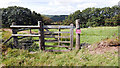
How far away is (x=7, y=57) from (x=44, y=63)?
7.82ft

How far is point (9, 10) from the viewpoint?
31.4 meters

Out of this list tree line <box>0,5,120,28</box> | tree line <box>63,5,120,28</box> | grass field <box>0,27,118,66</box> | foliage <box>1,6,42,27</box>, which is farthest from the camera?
tree line <box>63,5,120,28</box>

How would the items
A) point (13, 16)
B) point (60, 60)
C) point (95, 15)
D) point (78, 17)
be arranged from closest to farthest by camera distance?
point (60, 60)
point (13, 16)
point (78, 17)
point (95, 15)

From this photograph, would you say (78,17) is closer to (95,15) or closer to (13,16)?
(95,15)

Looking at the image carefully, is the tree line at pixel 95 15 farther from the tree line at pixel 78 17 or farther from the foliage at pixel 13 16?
the foliage at pixel 13 16

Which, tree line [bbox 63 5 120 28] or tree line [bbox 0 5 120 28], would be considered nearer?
tree line [bbox 0 5 120 28]

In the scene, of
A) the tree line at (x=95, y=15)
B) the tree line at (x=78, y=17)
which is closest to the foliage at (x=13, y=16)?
the tree line at (x=78, y=17)

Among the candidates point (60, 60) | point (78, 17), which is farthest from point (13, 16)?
point (78, 17)

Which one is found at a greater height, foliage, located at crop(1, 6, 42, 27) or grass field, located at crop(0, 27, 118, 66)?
foliage, located at crop(1, 6, 42, 27)

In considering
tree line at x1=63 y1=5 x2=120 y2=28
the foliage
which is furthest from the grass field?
tree line at x1=63 y1=5 x2=120 y2=28

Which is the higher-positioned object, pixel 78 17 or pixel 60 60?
pixel 78 17

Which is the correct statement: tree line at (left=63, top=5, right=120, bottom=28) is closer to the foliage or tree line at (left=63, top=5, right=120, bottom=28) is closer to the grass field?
the foliage

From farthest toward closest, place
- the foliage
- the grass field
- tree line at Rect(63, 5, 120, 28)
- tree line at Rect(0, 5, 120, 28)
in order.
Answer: tree line at Rect(63, 5, 120, 28) < tree line at Rect(0, 5, 120, 28) < the foliage < the grass field

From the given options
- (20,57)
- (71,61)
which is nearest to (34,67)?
(20,57)
